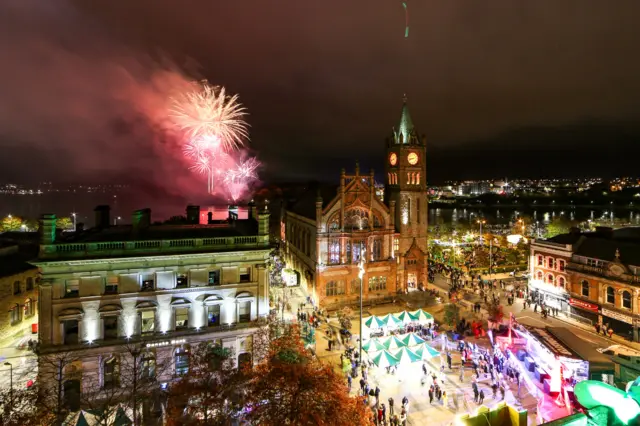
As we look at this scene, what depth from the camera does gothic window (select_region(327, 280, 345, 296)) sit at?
45.6 meters

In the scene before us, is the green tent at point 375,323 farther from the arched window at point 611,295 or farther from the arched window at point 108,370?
the arched window at point 611,295

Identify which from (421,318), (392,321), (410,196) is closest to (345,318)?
(392,321)

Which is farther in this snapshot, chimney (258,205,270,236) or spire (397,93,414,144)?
spire (397,93,414,144)

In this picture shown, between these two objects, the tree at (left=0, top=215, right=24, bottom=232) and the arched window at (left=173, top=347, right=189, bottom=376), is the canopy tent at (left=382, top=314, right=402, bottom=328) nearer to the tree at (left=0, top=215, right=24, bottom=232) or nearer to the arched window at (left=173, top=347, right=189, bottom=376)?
the arched window at (left=173, top=347, right=189, bottom=376)

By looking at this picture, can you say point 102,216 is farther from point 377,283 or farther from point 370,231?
point 377,283

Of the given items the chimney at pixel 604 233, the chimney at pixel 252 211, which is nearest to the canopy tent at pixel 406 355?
the chimney at pixel 252 211

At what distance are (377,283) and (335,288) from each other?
238 inches

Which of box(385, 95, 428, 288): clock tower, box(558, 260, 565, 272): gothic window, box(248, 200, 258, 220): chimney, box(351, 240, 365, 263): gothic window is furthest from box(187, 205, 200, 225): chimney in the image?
box(558, 260, 565, 272): gothic window

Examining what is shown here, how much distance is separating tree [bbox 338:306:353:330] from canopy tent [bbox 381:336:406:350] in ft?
23.3

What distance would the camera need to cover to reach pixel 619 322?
35.8 metres

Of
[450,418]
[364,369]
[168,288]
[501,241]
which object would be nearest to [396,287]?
[364,369]

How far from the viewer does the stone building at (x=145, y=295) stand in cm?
2497

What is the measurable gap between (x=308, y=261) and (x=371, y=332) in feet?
53.8

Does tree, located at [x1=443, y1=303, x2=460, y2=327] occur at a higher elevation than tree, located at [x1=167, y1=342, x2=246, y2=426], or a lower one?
lower
